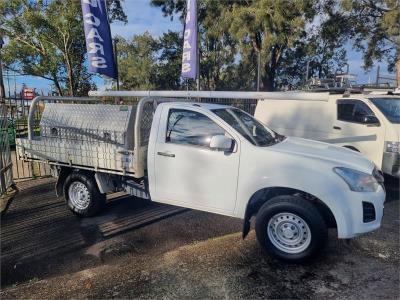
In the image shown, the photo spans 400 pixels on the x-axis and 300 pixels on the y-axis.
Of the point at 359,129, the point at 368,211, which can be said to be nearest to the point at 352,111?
the point at 359,129

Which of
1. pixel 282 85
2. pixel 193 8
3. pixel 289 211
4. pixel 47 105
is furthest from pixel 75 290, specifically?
pixel 282 85

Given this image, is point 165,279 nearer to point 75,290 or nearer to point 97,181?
point 75,290

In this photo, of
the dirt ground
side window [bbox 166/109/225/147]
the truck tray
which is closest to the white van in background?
the dirt ground

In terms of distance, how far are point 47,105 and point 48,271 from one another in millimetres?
3043

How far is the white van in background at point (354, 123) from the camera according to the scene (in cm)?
690

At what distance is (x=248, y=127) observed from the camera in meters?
4.70

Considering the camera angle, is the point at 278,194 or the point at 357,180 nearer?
the point at 357,180

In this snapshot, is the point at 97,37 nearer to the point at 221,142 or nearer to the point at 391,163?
the point at 221,142

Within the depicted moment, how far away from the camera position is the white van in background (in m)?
6.90

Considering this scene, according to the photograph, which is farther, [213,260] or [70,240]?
[70,240]

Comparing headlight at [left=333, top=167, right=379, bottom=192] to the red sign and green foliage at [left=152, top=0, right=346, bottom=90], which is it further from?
green foliage at [left=152, top=0, right=346, bottom=90]

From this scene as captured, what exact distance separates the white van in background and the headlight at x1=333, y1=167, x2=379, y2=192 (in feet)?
10.6

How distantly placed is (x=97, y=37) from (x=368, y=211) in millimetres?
8271

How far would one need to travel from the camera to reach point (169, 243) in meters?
4.65
